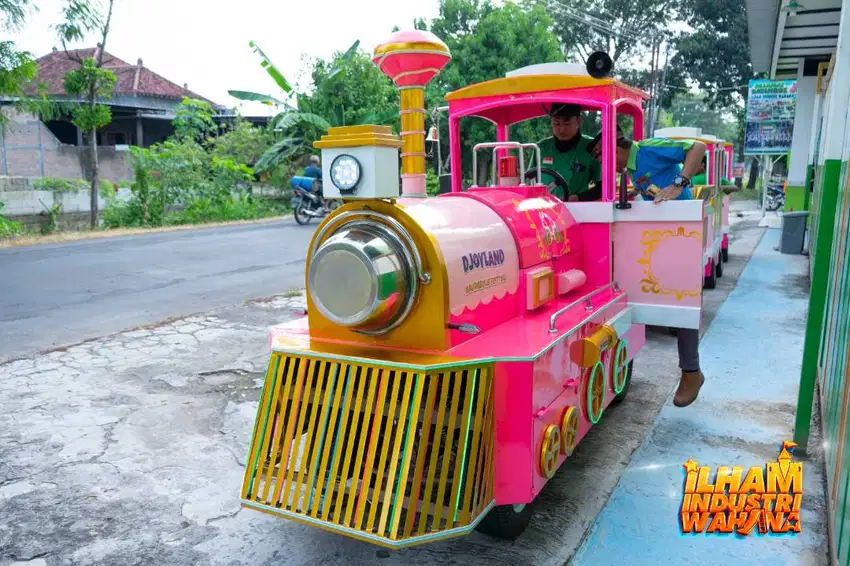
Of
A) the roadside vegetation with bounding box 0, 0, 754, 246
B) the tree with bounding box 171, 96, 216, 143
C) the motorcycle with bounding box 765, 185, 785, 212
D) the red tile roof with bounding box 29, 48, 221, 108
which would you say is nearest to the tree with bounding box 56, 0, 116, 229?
the roadside vegetation with bounding box 0, 0, 754, 246

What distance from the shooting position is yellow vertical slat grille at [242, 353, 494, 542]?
92.7 inches

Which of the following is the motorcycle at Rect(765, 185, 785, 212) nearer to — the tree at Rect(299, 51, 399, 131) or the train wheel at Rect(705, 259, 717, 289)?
the tree at Rect(299, 51, 399, 131)

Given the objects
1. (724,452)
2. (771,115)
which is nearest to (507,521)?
(724,452)

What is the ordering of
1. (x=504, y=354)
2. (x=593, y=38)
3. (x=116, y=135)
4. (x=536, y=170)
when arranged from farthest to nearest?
1. (x=593, y=38)
2. (x=116, y=135)
3. (x=536, y=170)
4. (x=504, y=354)

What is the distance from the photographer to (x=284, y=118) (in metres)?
19.2

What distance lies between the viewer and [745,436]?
3.78 meters

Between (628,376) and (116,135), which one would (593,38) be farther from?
(628,376)

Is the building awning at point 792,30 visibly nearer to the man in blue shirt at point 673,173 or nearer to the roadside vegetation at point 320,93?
the man in blue shirt at point 673,173

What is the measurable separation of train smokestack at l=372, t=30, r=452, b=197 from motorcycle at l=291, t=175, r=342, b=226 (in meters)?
13.6

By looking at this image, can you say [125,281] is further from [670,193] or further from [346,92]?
[346,92]

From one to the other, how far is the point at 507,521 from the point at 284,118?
17986 millimetres

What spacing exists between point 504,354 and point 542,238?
3.48 ft

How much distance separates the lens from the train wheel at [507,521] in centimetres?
269

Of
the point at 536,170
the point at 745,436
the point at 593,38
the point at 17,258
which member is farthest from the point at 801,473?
the point at 593,38
